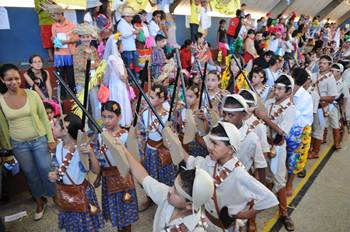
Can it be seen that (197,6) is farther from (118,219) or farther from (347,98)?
(118,219)

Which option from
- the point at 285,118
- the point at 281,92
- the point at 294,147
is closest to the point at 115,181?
the point at 285,118

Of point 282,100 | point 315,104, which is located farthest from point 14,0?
point 315,104

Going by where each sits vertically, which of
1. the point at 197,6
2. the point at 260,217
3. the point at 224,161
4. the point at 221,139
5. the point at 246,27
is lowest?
the point at 260,217

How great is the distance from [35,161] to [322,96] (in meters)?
4.47

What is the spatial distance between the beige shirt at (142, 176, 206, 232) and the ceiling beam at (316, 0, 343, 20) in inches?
831

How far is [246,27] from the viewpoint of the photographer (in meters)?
9.92

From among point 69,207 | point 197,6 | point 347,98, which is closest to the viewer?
point 69,207

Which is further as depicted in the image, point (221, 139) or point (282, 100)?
point (282, 100)

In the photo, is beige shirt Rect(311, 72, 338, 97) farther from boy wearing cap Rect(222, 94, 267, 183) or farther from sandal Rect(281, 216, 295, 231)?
→ boy wearing cap Rect(222, 94, 267, 183)

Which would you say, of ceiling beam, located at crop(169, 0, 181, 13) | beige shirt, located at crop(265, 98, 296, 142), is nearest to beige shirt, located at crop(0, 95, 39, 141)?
beige shirt, located at crop(265, 98, 296, 142)

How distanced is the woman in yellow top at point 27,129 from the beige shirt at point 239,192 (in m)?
2.10

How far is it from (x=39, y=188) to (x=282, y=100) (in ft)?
9.72

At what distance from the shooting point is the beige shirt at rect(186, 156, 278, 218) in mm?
2209

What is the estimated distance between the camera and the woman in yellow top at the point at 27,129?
3.20 metres
